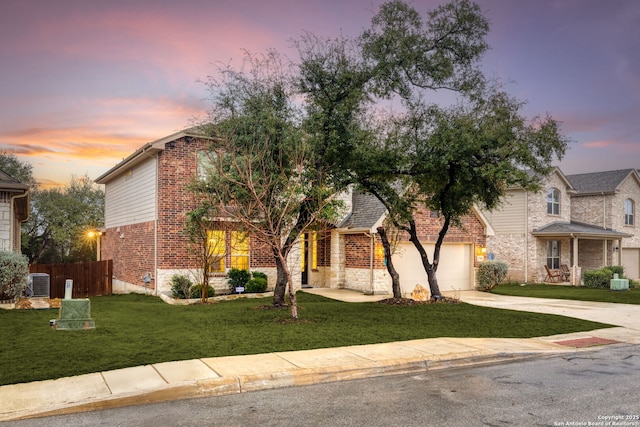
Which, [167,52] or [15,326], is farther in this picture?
[167,52]

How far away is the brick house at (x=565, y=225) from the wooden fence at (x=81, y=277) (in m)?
19.6

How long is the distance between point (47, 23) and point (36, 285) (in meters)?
8.00

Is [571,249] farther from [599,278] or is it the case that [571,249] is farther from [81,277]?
[81,277]

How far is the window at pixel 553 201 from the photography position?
106 ft

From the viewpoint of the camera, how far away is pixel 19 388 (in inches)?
291

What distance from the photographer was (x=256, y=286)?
20531 mm

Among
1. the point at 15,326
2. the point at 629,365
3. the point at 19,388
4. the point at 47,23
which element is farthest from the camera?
the point at 47,23

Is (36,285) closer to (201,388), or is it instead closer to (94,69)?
(94,69)

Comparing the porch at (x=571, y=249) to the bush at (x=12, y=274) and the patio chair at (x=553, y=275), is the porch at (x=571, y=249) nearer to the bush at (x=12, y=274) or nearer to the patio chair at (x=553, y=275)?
the patio chair at (x=553, y=275)

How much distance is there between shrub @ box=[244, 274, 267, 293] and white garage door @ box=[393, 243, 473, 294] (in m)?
6.07

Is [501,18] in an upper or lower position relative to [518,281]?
upper

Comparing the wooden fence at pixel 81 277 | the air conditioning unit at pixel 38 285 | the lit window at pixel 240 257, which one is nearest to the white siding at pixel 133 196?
the wooden fence at pixel 81 277

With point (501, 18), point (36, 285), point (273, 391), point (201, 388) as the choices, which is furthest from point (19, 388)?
point (501, 18)

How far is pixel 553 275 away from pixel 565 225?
3119mm
